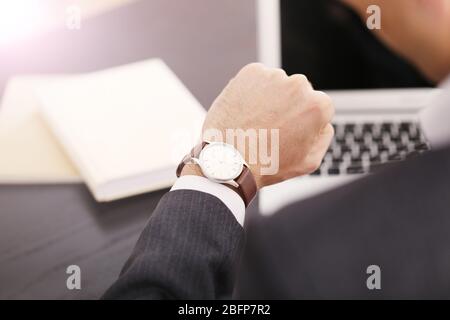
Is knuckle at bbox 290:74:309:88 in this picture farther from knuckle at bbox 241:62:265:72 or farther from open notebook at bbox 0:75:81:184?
open notebook at bbox 0:75:81:184

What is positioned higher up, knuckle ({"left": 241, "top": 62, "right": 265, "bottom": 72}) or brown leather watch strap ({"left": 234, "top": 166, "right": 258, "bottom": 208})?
knuckle ({"left": 241, "top": 62, "right": 265, "bottom": 72})

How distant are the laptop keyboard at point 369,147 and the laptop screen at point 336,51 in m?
0.07

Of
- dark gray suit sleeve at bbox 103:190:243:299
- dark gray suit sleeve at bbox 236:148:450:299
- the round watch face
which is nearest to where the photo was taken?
dark gray suit sleeve at bbox 103:190:243:299

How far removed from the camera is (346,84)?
2.78ft

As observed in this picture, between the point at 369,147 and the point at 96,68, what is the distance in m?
0.47

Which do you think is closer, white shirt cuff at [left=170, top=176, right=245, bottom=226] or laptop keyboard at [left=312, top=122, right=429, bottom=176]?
white shirt cuff at [left=170, top=176, right=245, bottom=226]

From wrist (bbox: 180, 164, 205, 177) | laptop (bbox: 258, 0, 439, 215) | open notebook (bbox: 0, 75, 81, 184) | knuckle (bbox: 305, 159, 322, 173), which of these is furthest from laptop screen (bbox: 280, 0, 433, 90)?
open notebook (bbox: 0, 75, 81, 184)

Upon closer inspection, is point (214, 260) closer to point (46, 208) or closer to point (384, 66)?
point (46, 208)

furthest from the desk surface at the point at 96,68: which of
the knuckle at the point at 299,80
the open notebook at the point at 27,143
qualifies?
the knuckle at the point at 299,80

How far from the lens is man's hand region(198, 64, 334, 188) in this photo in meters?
0.75

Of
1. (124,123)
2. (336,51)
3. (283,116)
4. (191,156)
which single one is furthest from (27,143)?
(336,51)

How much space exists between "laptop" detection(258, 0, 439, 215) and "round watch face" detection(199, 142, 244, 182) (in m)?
0.10

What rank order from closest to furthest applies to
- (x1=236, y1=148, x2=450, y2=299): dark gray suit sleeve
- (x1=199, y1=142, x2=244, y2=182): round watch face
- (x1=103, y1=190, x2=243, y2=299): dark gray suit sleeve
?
(x1=103, y1=190, x2=243, y2=299): dark gray suit sleeve < (x1=199, y1=142, x2=244, y2=182): round watch face < (x1=236, y1=148, x2=450, y2=299): dark gray suit sleeve
